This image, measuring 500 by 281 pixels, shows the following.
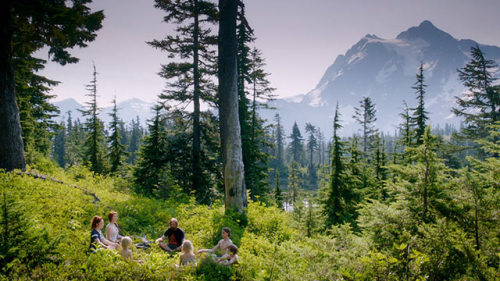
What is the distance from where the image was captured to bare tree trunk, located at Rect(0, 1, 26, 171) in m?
7.77

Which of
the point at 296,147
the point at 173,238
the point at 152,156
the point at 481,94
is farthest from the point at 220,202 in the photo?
the point at 296,147

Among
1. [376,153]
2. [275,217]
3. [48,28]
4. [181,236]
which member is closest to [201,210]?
[181,236]

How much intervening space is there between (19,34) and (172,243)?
9335 mm

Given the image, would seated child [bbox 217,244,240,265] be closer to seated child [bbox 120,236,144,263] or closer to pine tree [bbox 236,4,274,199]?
seated child [bbox 120,236,144,263]

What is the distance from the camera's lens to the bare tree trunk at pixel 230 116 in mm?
7488

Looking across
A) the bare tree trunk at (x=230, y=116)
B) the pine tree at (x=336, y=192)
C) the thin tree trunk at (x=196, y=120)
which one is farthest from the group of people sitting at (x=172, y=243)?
the pine tree at (x=336, y=192)

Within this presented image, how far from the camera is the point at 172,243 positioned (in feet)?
21.4

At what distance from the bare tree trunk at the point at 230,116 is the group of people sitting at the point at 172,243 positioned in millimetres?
1791

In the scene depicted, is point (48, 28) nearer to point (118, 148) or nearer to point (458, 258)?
point (458, 258)

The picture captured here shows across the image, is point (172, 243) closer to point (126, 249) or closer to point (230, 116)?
point (126, 249)

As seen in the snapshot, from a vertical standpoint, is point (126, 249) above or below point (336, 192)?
above

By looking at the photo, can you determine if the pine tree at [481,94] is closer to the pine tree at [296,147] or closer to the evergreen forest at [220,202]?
the evergreen forest at [220,202]

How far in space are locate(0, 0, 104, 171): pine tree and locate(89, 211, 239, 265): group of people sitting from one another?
5342 mm

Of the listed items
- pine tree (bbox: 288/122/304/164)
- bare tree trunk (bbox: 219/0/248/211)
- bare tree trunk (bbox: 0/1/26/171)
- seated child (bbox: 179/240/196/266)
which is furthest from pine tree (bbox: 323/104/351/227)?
pine tree (bbox: 288/122/304/164)
